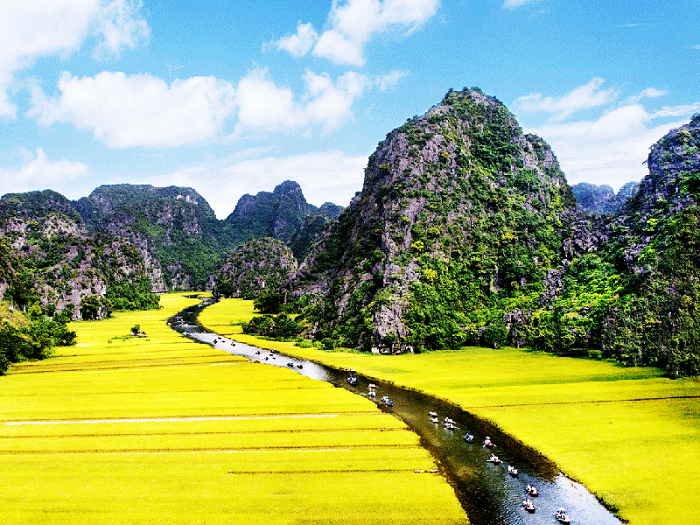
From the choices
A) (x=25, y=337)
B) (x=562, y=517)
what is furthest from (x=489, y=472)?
(x=25, y=337)

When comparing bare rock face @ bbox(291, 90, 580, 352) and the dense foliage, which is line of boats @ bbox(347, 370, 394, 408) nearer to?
bare rock face @ bbox(291, 90, 580, 352)

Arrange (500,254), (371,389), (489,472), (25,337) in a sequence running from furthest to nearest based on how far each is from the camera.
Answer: (500,254)
(25,337)
(371,389)
(489,472)

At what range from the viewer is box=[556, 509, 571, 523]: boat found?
102ft

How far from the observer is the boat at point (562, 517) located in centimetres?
3094

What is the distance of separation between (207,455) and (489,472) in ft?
89.5

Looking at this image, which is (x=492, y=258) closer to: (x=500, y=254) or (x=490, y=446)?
(x=500, y=254)

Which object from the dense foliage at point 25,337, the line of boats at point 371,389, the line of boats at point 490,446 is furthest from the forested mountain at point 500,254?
the dense foliage at point 25,337

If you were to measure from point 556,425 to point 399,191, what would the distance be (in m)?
87.2

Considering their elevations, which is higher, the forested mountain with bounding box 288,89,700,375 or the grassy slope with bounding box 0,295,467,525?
the forested mountain with bounding box 288,89,700,375

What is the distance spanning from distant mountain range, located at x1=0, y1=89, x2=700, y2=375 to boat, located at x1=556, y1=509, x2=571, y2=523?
46.9 meters

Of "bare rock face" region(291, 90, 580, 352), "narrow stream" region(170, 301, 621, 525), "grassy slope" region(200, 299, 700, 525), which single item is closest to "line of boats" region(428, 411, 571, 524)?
"narrow stream" region(170, 301, 621, 525)

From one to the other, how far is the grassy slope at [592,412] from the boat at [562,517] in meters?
4.47

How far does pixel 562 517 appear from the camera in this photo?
31.1 metres

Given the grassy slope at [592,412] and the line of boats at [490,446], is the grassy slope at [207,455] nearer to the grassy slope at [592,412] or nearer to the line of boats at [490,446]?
the line of boats at [490,446]
